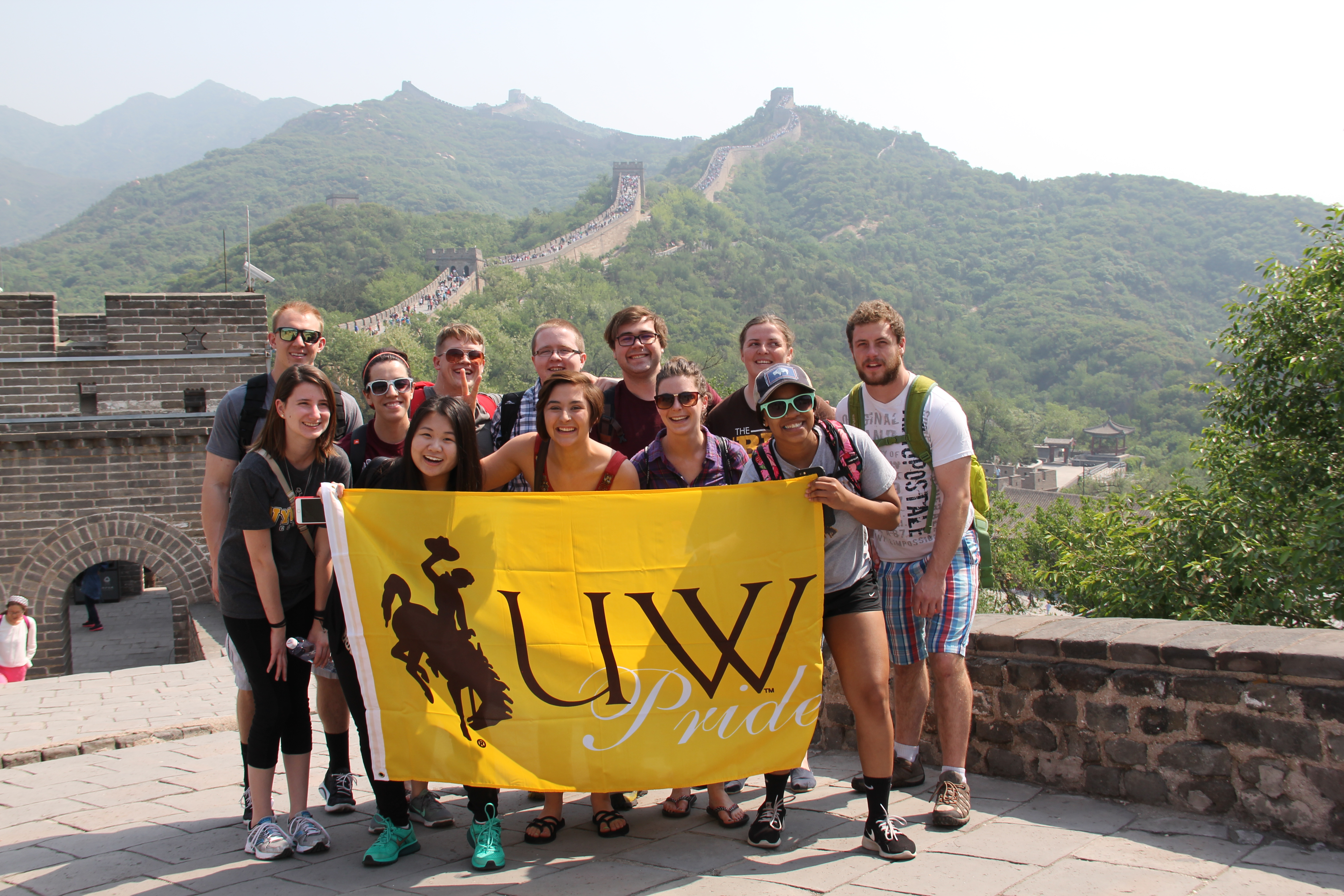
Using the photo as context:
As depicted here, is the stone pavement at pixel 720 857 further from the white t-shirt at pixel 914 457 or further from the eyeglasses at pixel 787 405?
the eyeglasses at pixel 787 405

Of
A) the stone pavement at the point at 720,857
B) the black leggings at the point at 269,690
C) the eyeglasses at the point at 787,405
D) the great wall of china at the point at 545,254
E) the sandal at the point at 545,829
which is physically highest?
the great wall of china at the point at 545,254

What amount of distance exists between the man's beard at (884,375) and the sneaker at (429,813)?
7.76ft

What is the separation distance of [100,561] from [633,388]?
12.8m

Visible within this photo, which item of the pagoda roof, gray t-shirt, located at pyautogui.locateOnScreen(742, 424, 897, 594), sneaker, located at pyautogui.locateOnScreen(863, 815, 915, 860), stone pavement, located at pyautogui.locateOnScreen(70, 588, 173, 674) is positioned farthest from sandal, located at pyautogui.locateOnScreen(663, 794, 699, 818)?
the pagoda roof

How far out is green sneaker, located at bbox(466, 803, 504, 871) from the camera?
10.6 ft

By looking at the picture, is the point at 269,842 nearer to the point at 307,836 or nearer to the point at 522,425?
the point at 307,836

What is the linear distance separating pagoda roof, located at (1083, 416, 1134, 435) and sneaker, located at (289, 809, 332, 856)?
3431 inches

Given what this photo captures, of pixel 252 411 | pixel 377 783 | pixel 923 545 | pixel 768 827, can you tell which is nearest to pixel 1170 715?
pixel 923 545

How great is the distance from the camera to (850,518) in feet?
11.3

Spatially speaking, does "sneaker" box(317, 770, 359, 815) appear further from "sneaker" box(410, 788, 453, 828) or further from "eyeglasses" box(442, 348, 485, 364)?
"eyeglasses" box(442, 348, 485, 364)

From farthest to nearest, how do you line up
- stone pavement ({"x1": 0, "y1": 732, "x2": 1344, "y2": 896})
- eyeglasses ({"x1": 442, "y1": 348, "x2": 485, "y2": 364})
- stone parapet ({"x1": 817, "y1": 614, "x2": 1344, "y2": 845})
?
1. eyeglasses ({"x1": 442, "y1": 348, "x2": 485, "y2": 364})
2. stone parapet ({"x1": 817, "y1": 614, "x2": 1344, "y2": 845})
3. stone pavement ({"x1": 0, "y1": 732, "x2": 1344, "y2": 896})

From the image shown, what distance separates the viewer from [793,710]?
133 inches

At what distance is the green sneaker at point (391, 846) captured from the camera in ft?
10.9

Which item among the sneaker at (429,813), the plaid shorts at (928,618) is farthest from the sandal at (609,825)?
the plaid shorts at (928,618)
